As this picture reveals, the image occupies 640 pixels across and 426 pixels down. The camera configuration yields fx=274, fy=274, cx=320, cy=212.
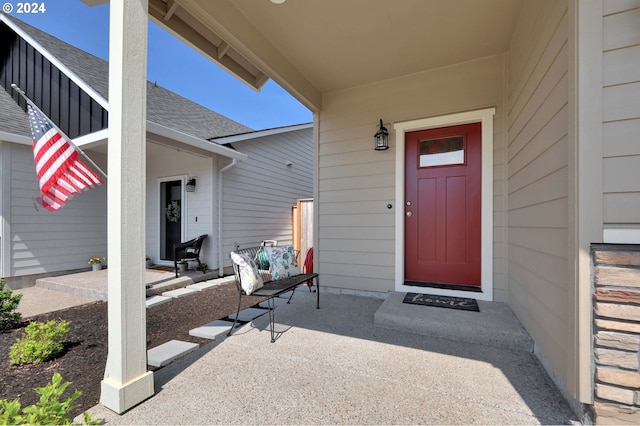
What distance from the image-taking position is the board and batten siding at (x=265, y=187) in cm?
591

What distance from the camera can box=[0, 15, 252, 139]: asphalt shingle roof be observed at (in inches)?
197

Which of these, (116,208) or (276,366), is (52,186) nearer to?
(116,208)

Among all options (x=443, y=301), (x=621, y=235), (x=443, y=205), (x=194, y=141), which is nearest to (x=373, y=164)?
(x=443, y=205)

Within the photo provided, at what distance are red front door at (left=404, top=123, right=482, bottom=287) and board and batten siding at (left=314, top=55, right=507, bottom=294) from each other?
202 mm

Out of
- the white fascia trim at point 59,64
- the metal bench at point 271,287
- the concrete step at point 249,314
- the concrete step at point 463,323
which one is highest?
the white fascia trim at point 59,64

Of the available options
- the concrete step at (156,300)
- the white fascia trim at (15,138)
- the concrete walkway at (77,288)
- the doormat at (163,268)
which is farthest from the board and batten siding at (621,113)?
the white fascia trim at (15,138)

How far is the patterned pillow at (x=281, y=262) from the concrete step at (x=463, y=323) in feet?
3.90

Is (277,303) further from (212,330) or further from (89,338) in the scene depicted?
(89,338)

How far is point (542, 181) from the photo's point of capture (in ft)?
6.29

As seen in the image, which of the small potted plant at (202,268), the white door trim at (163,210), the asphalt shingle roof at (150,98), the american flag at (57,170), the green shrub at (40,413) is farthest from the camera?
the white door trim at (163,210)

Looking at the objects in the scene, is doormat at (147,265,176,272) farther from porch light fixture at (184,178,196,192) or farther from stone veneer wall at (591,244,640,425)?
stone veneer wall at (591,244,640,425)

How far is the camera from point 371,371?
1.93 m

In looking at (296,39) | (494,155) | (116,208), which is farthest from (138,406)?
(494,155)

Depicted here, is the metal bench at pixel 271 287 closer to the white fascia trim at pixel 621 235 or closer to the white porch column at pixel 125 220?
the white porch column at pixel 125 220
